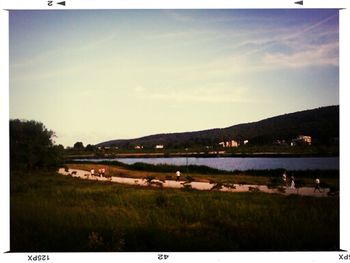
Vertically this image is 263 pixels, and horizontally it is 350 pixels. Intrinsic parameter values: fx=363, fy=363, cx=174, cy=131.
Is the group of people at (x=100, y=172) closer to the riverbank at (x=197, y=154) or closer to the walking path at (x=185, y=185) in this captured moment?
the walking path at (x=185, y=185)

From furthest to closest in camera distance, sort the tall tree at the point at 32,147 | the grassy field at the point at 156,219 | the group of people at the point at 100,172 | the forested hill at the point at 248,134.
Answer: the group of people at the point at 100,172 < the forested hill at the point at 248,134 < the tall tree at the point at 32,147 < the grassy field at the point at 156,219

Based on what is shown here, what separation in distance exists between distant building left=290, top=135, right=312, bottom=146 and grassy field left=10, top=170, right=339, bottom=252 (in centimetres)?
82

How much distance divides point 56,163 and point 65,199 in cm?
54

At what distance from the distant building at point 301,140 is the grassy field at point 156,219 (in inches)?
32.5

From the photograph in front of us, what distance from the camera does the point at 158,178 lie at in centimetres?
554

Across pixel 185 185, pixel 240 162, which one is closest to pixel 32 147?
pixel 185 185

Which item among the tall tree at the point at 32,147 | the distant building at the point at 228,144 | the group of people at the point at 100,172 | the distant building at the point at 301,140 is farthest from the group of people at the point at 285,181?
the tall tree at the point at 32,147

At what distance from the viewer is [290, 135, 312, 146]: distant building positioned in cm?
540

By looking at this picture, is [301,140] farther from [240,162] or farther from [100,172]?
[100,172]

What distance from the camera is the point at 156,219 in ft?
16.3

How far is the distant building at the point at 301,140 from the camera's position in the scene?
540 centimetres

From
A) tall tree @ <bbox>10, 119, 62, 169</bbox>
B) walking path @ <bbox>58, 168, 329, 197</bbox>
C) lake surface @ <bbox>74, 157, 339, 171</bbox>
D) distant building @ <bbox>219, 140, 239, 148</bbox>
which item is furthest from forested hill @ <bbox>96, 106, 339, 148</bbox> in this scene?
tall tree @ <bbox>10, 119, 62, 169</bbox>

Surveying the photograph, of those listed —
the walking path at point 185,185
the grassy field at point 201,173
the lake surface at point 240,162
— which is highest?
the lake surface at point 240,162
